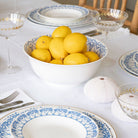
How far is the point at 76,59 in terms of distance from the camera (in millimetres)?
736

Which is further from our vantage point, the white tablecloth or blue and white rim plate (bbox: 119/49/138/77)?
blue and white rim plate (bbox: 119/49/138/77)

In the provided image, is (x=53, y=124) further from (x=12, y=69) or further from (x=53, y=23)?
(x=53, y=23)

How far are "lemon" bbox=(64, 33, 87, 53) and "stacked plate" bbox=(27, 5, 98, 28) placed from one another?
38cm

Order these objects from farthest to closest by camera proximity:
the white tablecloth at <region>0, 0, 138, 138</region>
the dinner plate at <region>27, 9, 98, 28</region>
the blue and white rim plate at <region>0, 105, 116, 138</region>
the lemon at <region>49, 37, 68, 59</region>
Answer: the dinner plate at <region>27, 9, 98, 28</region>
the lemon at <region>49, 37, 68, 59</region>
the white tablecloth at <region>0, 0, 138, 138</region>
the blue and white rim plate at <region>0, 105, 116, 138</region>

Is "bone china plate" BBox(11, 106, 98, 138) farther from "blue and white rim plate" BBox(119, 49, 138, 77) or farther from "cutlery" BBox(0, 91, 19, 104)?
"blue and white rim plate" BBox(119, 49, 138, 77)

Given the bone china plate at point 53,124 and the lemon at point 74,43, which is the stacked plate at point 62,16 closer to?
the lemon at point 74,43

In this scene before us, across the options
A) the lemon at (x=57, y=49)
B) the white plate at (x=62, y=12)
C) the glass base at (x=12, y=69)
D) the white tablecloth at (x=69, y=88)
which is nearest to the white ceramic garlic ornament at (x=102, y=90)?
the white tablecloth at (x=69, y=88)

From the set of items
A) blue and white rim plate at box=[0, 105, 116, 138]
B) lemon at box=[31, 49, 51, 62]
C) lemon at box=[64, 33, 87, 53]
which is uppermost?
lemon at box=[64, 33, 87, 53]

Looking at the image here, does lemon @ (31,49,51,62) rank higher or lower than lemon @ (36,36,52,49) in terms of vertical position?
lower

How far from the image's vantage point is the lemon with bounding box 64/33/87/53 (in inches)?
29.8

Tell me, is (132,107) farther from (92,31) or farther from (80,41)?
(92,31)

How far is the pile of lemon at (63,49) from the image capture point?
29.4 inches

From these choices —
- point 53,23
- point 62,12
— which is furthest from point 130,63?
point 62,12

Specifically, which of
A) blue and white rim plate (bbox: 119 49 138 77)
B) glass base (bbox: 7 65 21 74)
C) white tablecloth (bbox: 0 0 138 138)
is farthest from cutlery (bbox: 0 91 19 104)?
blue and white rim plate (bbox: 119 49 138 77)
